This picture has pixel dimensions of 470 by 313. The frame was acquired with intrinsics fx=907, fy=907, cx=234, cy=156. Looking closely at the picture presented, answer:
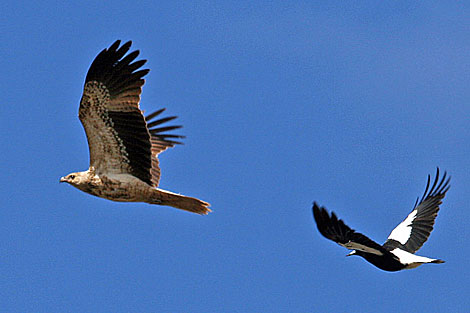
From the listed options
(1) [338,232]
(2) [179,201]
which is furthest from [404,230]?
(2) [179,201]

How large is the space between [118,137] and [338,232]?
143 inches

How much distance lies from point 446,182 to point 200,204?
6.37 meters

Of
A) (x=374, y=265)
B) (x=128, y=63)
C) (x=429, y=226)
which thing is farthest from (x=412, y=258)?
(x=128, y=63)

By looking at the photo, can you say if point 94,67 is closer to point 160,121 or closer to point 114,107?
point 114,107

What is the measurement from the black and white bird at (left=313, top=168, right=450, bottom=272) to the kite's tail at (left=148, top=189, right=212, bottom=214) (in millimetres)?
2231

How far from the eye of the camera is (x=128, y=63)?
1341 cm

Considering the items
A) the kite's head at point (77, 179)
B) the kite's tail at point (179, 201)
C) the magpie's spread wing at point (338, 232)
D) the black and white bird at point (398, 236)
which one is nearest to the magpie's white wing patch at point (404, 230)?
the black and white bird at point (398, 236)

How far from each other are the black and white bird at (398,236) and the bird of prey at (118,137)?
227 cm

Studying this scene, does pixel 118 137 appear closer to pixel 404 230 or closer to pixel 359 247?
pixel 359 247

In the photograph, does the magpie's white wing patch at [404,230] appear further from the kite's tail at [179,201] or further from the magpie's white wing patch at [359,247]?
the kite's tail at [179,201]

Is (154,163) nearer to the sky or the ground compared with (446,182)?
nearer to the ground

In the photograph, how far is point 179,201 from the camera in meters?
13.7

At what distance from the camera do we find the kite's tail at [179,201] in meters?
13.5

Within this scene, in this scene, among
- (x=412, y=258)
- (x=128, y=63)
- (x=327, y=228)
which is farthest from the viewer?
(x=412, y=258)
